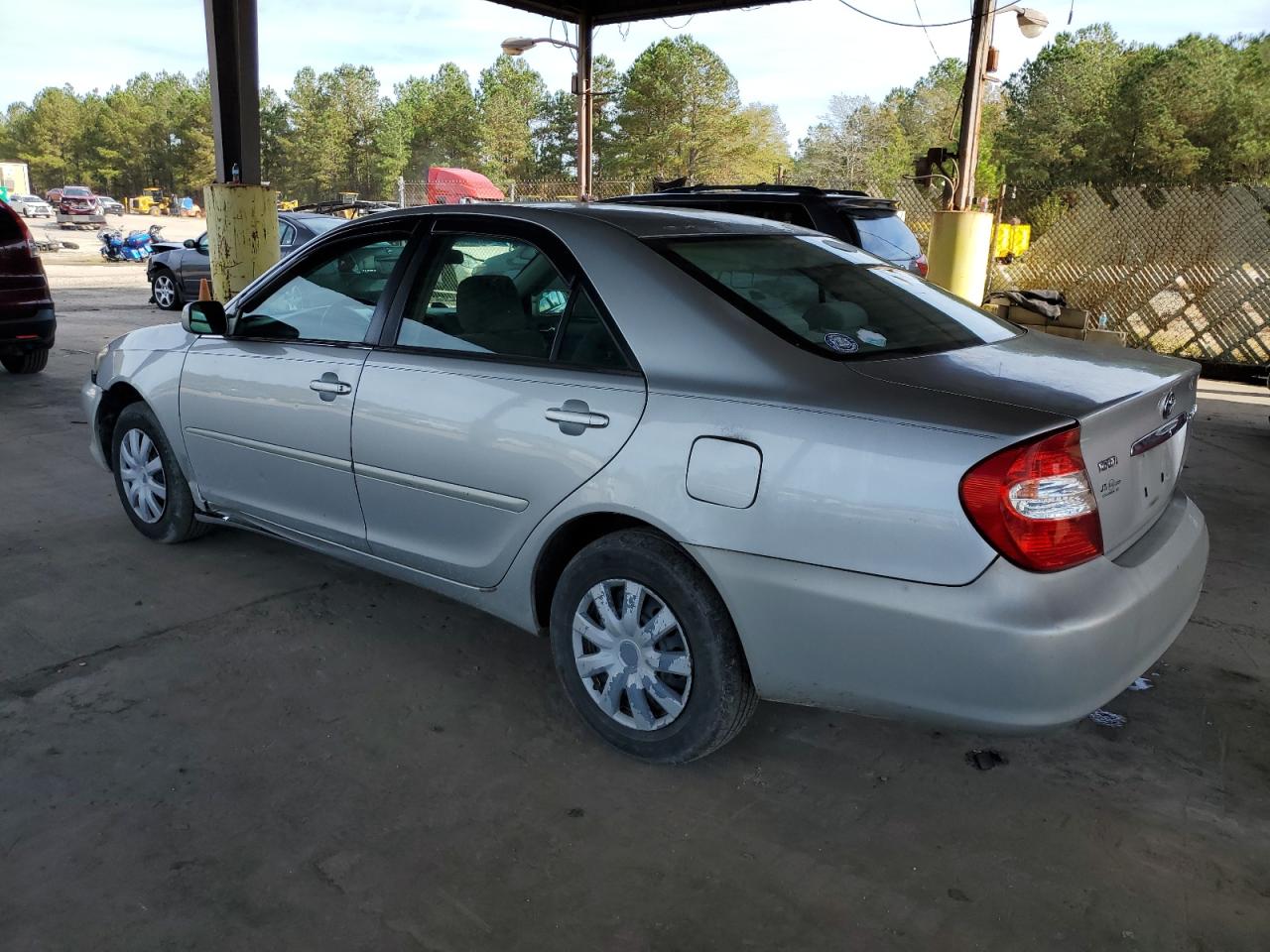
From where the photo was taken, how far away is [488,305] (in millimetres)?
3328

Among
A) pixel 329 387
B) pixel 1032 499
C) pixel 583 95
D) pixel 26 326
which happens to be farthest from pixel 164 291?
pixel 1032 499

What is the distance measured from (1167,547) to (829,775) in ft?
3.71

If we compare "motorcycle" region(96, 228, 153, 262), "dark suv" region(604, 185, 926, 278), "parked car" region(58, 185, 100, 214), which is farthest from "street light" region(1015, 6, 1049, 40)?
"parked car" region(58, 185, 100, 214)

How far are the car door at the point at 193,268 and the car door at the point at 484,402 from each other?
12615mm

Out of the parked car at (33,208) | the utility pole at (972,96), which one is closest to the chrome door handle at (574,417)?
the utility pole at (972,96)

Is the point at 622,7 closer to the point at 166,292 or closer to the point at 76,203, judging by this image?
the point at 166,292

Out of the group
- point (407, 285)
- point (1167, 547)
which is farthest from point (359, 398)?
point (1167, 547)

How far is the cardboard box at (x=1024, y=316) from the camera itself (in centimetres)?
1108

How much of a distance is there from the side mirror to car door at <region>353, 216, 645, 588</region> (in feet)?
3.40

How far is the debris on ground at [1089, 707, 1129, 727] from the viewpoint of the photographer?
3214mm

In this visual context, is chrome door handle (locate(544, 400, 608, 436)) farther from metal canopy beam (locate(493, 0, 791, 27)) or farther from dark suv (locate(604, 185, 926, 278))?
metal canopy beam (locate(493, 0, 791, 27))

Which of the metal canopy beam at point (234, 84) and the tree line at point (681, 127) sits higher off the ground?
the tree line at point (681, 127)

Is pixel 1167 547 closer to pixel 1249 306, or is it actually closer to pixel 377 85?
pixel 1249 306

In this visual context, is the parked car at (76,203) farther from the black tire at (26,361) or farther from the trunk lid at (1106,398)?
the trunk lid at (1106,398)
